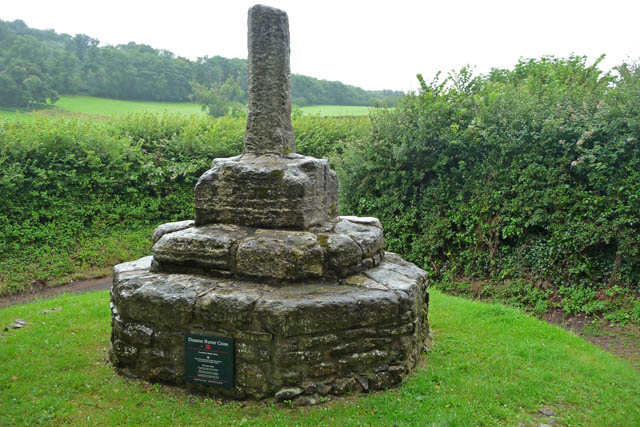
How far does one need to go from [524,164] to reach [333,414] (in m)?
6.32

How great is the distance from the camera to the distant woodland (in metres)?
16.0

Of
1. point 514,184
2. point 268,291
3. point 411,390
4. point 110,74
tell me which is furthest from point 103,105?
point 411,390

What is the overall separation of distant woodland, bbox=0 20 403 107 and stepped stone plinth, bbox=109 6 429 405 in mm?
6509

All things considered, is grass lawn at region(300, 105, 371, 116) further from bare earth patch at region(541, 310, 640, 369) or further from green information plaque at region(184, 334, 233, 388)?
green information plaque at region(184, 334, 233, 388)

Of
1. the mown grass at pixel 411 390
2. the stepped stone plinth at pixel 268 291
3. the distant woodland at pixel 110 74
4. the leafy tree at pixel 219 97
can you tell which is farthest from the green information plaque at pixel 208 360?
the leafy tree at pixel 219 97

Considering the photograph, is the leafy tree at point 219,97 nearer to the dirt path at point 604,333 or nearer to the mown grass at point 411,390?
the dirt path at point 604,333

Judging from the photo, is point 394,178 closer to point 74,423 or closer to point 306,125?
point 306,125

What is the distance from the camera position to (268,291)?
411 cm

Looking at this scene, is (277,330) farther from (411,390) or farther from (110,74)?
(110,74)

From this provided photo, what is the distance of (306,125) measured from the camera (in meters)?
14.8

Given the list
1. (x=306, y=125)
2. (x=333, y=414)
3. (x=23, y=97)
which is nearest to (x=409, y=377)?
(x=333, y=414)

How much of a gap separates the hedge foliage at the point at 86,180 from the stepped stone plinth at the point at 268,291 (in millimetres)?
5953

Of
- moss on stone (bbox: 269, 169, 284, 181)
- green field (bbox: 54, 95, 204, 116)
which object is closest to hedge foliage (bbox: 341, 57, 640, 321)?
moss on stone (bbox: 269, 169, 284, 181)

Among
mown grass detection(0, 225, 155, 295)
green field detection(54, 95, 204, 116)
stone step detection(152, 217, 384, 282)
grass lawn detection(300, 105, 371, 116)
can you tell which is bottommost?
mown grass detection(0, 225, 155, 295)
